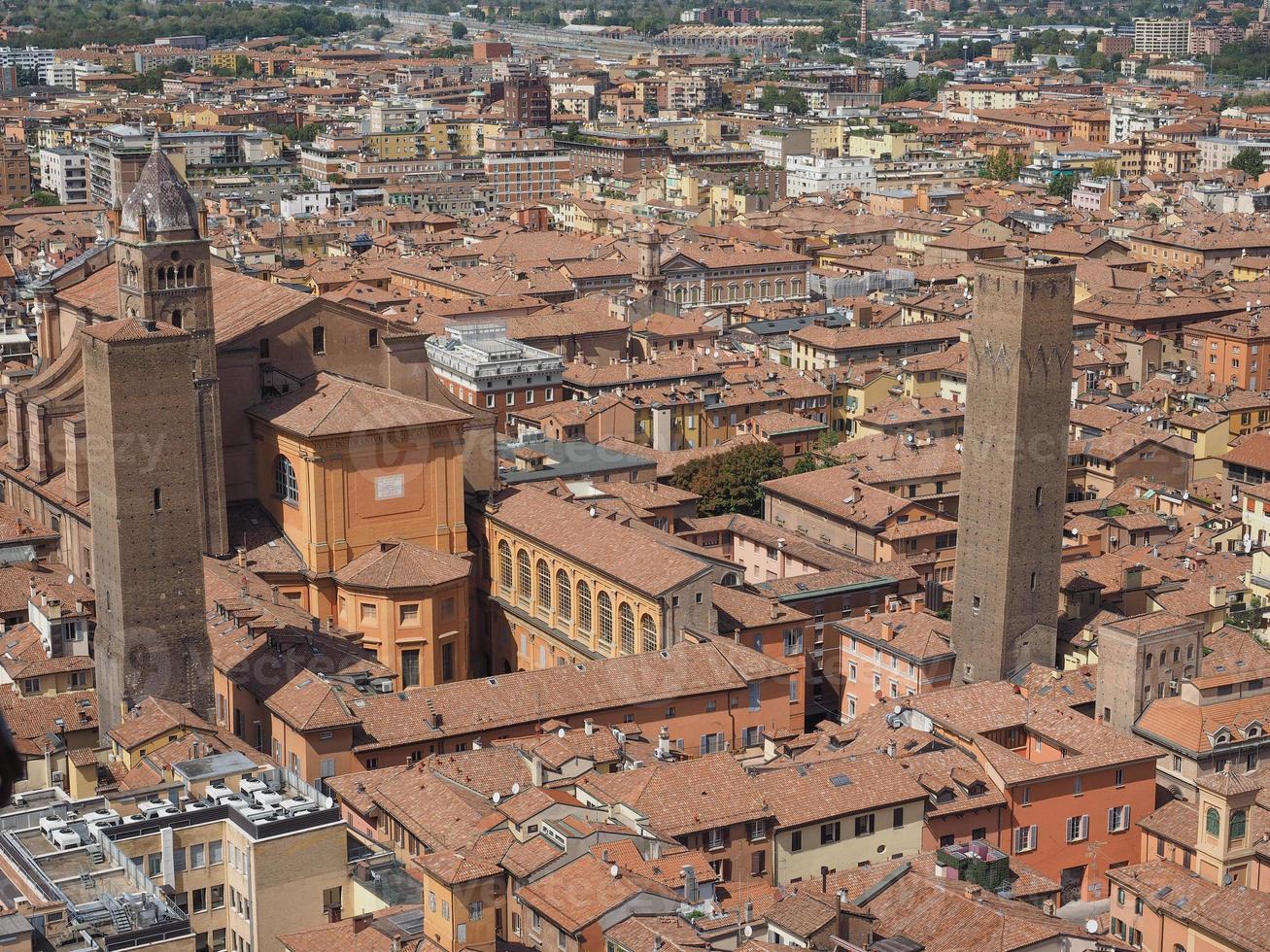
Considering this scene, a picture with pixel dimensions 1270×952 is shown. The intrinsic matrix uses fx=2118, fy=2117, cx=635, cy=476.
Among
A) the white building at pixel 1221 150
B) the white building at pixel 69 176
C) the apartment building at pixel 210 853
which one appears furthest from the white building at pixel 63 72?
the apartment building at pixel 210 853

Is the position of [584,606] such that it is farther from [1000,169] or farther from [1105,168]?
[1105,168]

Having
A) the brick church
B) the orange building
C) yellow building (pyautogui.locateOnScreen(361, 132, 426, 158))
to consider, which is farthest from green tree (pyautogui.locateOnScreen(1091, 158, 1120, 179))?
the brick church

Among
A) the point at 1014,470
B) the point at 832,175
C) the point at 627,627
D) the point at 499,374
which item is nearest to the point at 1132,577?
the point at 1014,470

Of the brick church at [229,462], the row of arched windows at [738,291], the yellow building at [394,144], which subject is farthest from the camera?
the yellow building at [394,144]

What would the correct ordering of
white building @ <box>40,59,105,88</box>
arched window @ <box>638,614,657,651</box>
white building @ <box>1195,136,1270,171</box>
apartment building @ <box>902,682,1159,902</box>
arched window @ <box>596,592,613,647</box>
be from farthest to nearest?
1. white building @ <box>40,59,105,88</box>
2. white building @ <box>1195,136,1270,171</box>
3. arched window @ <box>596,592,613,647</box>
4. arched window @ <box>638,614,657,651</box>
5. apartment building @ <box>902,682,1159,902</box>

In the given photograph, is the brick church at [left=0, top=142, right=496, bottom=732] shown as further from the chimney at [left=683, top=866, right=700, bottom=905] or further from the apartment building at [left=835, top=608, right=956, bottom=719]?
the chimney at [left=683, top=866, right=700, bottom=905]

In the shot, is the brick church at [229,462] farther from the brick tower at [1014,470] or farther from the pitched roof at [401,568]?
the brick tower at [1014,470]
